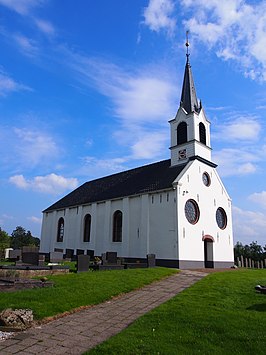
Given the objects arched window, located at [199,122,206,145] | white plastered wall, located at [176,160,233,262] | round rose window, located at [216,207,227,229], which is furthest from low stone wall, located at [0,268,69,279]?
arched window, located at [199,122,206,145]

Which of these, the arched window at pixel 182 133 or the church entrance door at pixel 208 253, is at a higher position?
the arched window at pixel 182 133

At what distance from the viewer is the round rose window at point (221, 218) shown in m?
27.4

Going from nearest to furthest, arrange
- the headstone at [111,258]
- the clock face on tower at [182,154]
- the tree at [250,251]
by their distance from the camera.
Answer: the headstone at [111,258] → the clock face on tower at [182,154] → the tree at [250,251]

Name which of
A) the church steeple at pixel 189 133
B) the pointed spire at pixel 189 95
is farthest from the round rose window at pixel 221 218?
the pointed spire at pixel 189 95

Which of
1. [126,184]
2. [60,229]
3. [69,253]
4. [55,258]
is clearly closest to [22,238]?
[60,229]

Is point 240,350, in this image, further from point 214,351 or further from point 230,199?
point 230,199

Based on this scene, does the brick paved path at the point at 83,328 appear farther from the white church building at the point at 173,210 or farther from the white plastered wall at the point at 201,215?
the white church building at the point at 173,210

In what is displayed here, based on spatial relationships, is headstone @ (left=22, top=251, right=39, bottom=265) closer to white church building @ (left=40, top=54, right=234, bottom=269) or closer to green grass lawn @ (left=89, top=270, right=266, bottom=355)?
white church building @ (left=40, top=54, right=234, bottom=269)

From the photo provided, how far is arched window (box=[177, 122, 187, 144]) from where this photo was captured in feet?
90.2

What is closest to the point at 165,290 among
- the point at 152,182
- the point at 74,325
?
the point at 74,325

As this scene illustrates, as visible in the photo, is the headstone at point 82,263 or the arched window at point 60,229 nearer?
the headstone at point 82,263

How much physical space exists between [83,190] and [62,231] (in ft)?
19.4

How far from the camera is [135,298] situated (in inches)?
428

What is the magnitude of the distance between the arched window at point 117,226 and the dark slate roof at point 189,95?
1170 centimetres
